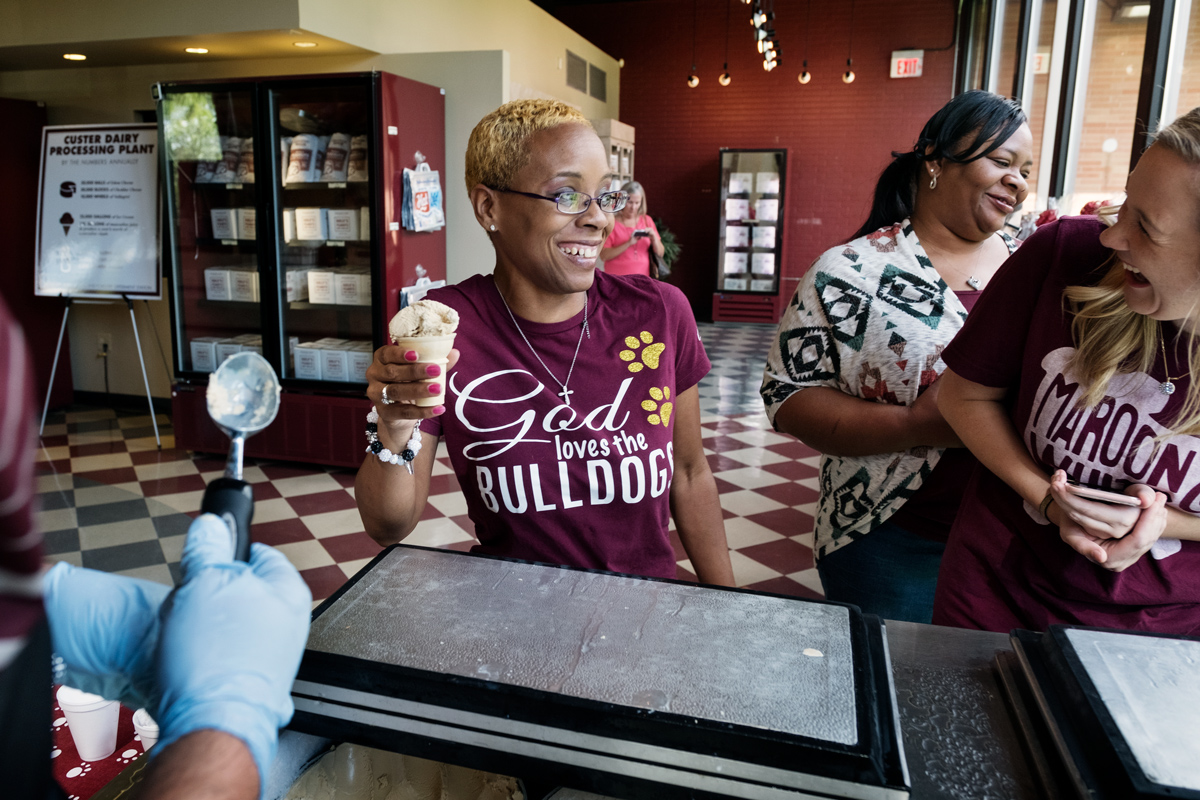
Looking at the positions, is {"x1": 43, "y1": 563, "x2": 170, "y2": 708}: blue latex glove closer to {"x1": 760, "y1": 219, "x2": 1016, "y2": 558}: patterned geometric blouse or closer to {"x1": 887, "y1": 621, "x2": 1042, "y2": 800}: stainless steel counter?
{"x1": 887, "y1": 621, "x2": 1042, "y2": 800}: stainless steel counter

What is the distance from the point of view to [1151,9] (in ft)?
11.3

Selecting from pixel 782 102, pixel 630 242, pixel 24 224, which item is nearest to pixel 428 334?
pixel 630 242

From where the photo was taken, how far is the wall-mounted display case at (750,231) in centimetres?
1078

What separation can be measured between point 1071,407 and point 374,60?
536 centimetres

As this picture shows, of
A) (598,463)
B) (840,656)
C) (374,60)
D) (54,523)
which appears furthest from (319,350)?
(840,656)

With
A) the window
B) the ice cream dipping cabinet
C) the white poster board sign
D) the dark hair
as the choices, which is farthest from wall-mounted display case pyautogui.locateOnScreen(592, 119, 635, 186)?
the dark hair

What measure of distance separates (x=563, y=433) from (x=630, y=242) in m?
5.94

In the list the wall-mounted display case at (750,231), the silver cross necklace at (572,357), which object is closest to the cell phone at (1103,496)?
the silver cross necklace at (572,357)

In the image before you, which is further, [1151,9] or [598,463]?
[1151,9]

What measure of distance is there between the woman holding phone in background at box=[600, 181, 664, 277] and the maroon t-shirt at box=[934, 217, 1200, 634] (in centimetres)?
576

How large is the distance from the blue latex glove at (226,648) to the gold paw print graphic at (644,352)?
0.98 meters

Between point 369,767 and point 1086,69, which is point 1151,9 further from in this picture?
point 369,767

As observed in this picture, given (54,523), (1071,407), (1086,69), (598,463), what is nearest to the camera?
(1071,407)

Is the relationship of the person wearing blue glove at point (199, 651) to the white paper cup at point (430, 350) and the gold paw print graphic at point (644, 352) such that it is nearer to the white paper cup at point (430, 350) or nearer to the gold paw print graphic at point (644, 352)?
the white paper cup at point (430, 350)
